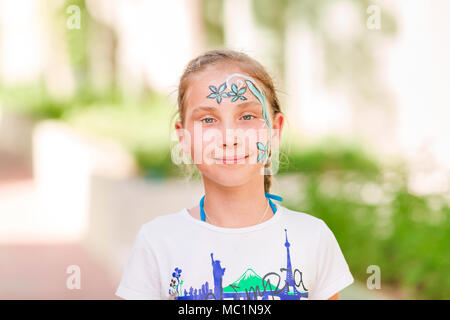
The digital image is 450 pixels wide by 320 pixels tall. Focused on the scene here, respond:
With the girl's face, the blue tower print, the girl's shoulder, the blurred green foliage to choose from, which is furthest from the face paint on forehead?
the blurred green foliage

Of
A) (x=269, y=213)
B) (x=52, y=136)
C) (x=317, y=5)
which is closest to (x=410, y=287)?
(x=269, y=213)

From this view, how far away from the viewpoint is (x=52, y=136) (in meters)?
12.1

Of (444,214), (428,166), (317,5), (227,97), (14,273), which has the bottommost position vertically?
(14,273)

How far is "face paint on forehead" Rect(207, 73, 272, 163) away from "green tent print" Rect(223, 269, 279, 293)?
1.05ft

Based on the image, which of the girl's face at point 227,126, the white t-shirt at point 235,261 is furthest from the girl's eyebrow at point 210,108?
the white t-shirt at point 235,261

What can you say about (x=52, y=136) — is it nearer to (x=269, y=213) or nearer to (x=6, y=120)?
(x=6, y=120)

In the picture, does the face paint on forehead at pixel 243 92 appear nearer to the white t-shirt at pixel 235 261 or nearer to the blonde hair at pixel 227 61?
the blonde hair at pixel 227 61

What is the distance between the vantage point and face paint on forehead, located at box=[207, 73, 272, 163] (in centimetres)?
189

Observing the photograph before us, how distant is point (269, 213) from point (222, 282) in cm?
26

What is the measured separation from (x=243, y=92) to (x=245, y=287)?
1.78ft

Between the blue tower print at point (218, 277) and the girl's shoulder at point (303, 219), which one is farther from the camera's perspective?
the girl's shoulder at point (303, 219)

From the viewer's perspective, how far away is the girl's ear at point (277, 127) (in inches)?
79.2

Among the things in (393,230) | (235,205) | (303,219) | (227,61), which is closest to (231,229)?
(235,205)

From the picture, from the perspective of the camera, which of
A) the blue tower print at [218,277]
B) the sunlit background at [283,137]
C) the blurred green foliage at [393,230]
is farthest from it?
the sunlit background at [283,137]
